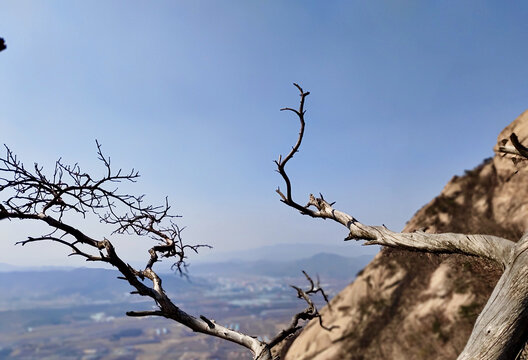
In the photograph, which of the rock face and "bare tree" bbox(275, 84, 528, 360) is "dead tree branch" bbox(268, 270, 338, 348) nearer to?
"bare tree" bbox(275, 84, 528, 360)

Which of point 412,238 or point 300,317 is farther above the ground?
point 412,238

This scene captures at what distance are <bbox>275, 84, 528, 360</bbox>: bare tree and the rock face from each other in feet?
40.2

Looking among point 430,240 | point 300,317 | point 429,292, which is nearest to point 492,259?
point 430,240

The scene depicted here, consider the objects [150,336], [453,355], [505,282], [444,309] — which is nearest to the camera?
[505,282]

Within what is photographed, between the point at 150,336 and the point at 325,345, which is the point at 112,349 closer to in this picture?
the point at 150,336

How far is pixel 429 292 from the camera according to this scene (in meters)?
21.2

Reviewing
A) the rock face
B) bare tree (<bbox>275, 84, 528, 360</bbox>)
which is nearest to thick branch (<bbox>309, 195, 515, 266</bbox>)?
bare tree (<bbox>275, 84, 528, 360</bbox>)

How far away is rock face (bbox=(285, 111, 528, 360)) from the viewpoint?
18766 mm

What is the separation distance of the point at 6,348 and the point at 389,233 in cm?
20068

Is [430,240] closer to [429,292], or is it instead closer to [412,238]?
[412,238]

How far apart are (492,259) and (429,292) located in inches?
724

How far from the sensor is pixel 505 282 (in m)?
4.13

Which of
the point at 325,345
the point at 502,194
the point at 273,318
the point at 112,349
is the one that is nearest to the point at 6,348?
the point at 112,349

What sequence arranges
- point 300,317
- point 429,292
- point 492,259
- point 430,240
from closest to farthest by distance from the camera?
1. point 492,259
2. point 430,240
3. point 300,317
4. point 429,292
